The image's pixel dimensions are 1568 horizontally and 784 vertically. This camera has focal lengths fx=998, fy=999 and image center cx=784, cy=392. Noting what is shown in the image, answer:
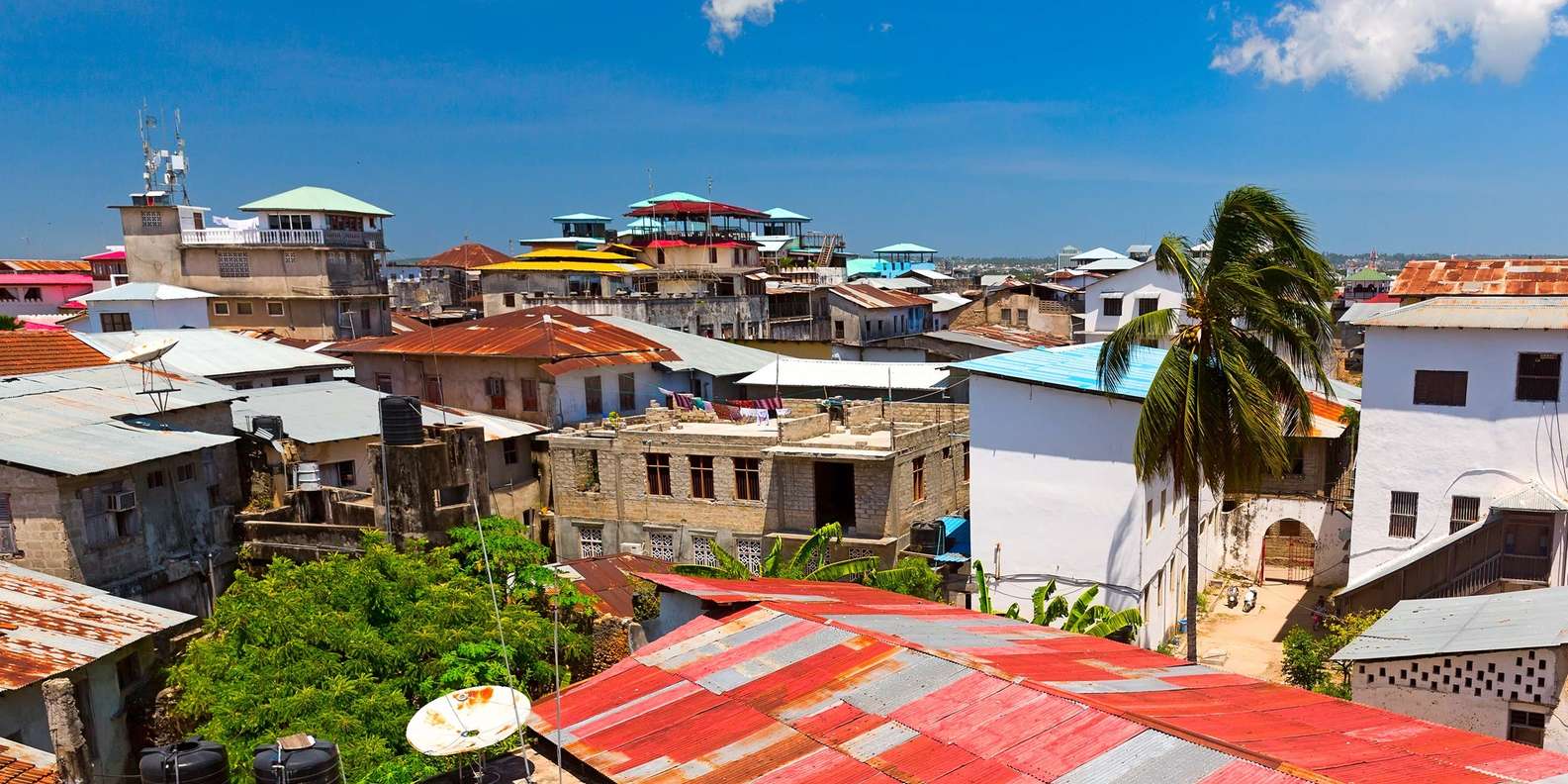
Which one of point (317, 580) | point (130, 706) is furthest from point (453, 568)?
point (130, 706)

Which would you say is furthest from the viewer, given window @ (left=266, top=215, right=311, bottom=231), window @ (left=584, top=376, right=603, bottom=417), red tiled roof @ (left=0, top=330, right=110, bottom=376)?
window @ (left=266, top=215, right=311, bottom=231)

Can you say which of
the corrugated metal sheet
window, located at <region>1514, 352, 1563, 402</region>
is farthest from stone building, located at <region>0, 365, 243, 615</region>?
window, located at <region>1514, 352, 1563, 402</region>

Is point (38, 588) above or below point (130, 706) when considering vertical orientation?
above

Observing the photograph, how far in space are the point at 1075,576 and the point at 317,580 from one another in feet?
55.9

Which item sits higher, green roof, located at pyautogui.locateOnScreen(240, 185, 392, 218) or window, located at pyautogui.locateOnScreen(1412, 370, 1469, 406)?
green roof, located at pyautogui.locateOnScreen(240, 185, 392, 218)

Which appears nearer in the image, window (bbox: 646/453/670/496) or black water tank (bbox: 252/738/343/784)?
black water tank (bbox: 252/738/343/784)

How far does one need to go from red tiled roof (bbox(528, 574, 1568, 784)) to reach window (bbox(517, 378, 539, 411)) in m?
25.0

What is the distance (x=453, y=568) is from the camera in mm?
20375

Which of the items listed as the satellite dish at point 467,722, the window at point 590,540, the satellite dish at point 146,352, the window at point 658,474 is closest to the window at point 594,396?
the window at point 590,540

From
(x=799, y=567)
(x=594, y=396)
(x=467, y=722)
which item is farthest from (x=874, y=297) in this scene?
(x=467, y=722)

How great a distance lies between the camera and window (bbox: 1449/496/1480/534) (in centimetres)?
2527

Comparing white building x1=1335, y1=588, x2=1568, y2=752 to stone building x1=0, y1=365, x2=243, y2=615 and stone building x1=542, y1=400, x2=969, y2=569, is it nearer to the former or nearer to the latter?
stone building x1=542, y1=400, x2=969, y2=569

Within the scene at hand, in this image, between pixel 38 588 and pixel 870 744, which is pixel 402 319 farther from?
pixel 870 744

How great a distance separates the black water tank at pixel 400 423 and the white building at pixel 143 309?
3229 centimetres
